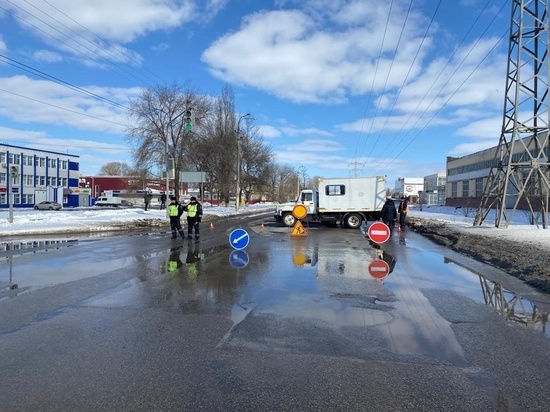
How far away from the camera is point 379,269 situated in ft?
33.8

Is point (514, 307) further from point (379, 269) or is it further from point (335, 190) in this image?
point (335, 190)

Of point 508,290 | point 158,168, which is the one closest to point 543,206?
point 508,290

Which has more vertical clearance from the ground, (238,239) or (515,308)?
(238,239)

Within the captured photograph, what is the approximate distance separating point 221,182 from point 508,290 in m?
51.4

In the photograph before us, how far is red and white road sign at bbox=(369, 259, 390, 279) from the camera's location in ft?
31.1

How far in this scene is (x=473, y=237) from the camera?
56.6 ft

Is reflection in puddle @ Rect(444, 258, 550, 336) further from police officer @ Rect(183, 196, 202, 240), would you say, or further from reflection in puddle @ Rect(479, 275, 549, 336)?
police officer @ Rect(183, 196, 202, 240)

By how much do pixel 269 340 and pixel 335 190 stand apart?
21.4m

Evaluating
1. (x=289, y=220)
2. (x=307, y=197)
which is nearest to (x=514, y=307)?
(x=289, y=220)

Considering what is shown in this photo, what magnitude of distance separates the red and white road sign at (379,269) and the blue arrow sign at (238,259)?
10.6 feet

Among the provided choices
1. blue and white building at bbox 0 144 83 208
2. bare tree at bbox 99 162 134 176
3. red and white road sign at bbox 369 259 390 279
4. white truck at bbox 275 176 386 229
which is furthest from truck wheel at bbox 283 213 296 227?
bare tree at bbox 99 162 134 176

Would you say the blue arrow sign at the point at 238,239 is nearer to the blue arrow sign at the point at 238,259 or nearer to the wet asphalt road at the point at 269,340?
the blue arrow sign at the point at 238,259

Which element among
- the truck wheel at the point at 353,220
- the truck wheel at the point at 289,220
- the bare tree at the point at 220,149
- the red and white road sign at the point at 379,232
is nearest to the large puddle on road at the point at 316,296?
the red and white road sign at the point at 379,232

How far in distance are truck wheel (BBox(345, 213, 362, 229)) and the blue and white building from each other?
5889cm
